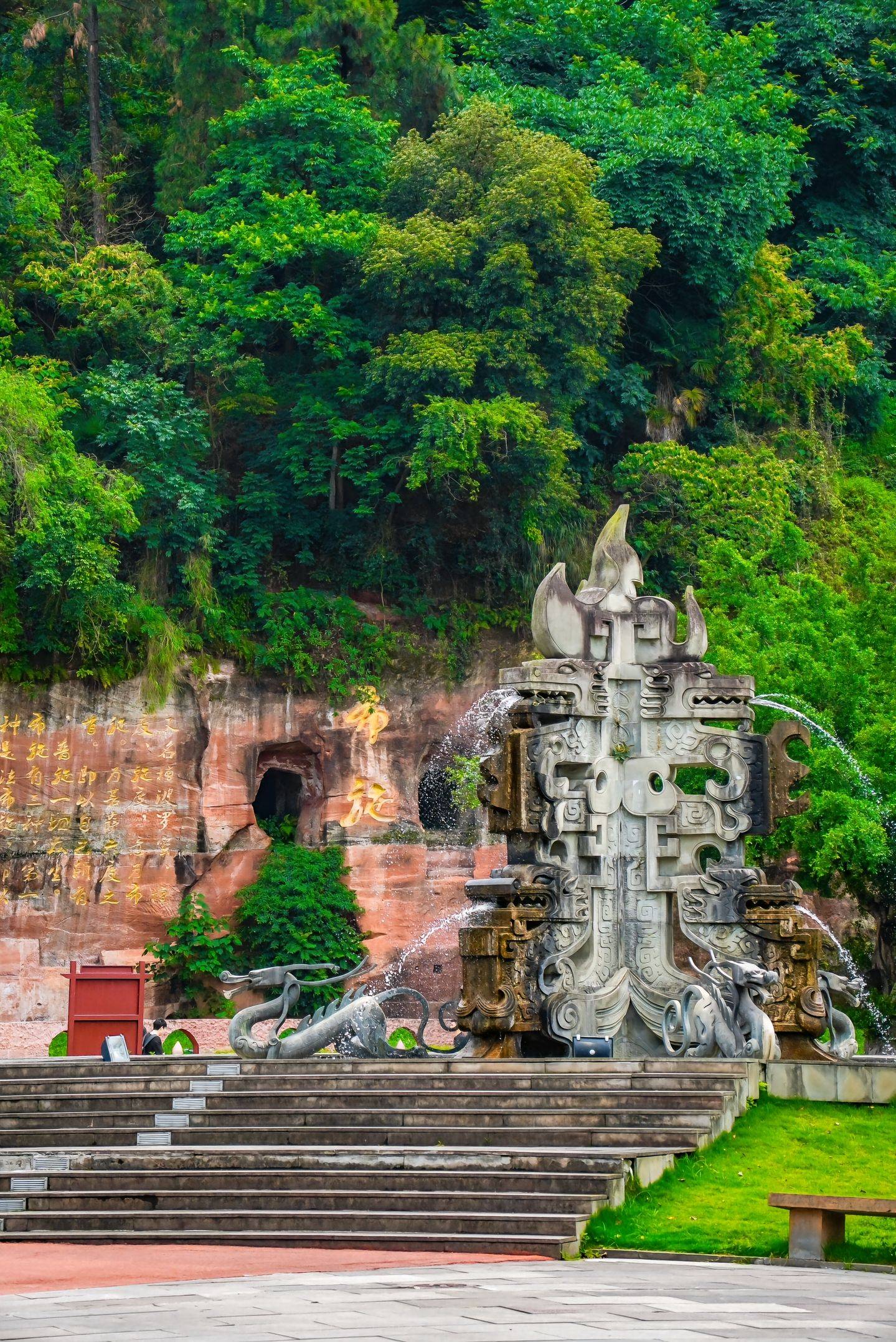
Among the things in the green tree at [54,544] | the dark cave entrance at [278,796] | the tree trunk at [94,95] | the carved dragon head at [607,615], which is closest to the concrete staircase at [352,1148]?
the carved dragon head at [607,615]

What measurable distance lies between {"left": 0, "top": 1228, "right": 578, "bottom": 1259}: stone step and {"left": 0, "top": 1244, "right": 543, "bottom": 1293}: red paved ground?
0.30ft

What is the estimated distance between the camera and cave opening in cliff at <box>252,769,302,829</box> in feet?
110

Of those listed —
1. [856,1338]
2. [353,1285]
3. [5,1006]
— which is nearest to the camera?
[856,1338]

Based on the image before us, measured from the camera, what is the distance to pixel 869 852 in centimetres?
2447

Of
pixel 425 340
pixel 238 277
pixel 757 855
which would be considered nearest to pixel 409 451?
pixel 425 340

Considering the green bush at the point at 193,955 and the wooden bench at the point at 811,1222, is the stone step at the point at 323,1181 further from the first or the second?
the green bush at the point at 193,955

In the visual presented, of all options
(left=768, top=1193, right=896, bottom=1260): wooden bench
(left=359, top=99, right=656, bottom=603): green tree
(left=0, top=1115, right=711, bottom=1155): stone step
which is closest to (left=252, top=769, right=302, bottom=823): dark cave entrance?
(left=359, top=99, right=656, bottom=603): green tree

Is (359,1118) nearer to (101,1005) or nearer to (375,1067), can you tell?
(375,1067)

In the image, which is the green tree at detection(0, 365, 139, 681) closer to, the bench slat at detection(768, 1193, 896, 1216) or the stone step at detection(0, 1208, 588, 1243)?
the stone step at detection(0, 1208, 588, 1243)

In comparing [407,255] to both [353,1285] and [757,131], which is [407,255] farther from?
[353,1285]

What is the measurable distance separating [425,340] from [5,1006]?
1277cm

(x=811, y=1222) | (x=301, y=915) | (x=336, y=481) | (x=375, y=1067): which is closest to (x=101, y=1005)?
(x=375, y=1067)

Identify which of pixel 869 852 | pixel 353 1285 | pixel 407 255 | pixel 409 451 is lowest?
pixel 353 1285

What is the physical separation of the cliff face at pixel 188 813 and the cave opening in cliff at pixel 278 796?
1.88ft
